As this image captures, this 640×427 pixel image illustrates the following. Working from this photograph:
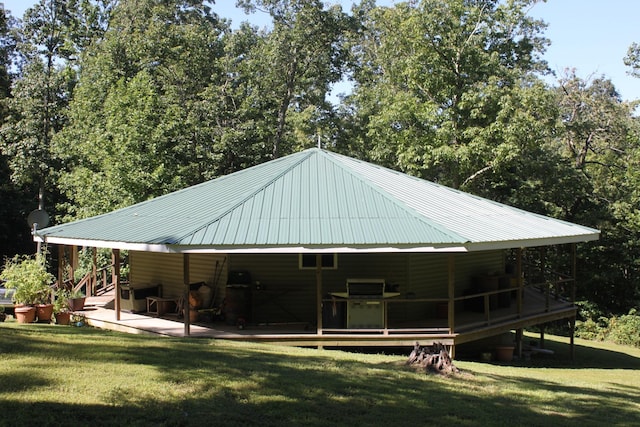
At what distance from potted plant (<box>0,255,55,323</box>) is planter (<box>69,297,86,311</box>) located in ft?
5.38

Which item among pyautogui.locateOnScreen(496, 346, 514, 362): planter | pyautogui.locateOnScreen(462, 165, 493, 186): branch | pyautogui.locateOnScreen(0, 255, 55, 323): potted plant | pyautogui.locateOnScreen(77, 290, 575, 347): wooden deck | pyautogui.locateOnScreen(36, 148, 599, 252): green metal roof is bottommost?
pyautogui.locateOnScreen(496, 346, 514, 362): planter

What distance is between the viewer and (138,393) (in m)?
6.25

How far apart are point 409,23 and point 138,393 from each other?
2056 cm

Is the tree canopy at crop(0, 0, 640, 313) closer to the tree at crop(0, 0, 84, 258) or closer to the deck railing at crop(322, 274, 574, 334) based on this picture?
the tree at crop(0, 0, 84, 258)

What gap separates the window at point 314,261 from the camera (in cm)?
1377

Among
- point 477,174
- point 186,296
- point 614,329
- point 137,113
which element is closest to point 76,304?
point 186,296

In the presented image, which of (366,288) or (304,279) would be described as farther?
(304,279)

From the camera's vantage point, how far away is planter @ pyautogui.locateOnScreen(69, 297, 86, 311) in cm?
1478

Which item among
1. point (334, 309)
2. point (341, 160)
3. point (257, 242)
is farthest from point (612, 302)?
point (257, 242)

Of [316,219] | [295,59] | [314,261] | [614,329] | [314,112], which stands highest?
[295,59]

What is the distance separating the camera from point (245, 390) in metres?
6.78

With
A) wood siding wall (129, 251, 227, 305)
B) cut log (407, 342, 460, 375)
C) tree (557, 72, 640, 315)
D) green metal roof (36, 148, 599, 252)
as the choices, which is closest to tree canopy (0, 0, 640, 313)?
tree (557, 72, 640, 315)

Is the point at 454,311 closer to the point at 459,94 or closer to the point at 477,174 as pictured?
the point at 477,174

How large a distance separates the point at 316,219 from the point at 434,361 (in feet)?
15.3
